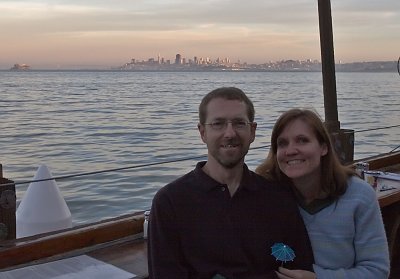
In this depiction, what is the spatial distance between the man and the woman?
0.07 meters

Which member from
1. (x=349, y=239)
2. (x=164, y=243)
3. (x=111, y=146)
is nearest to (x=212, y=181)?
(x=164, y=243)

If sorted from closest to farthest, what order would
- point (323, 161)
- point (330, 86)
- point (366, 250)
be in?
point (366, 250), point (323, 161), point (330, 86)

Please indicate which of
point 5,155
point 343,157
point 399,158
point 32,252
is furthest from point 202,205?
point 5,155

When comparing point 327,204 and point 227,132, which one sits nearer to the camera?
point 227,132

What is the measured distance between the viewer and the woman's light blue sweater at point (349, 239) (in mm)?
2104

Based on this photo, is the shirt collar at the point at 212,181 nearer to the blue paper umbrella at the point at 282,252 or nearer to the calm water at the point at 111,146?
the blue paper umbrella at the point at 282,252

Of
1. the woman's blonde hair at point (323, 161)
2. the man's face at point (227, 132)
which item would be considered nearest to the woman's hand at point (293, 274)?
the woman's blonde hair at point (323, 161)

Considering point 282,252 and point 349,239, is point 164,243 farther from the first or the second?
point 349,239

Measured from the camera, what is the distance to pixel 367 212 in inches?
83.7

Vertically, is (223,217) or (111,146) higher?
(223,217)

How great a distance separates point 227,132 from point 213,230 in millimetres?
325

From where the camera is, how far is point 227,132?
6.68ft

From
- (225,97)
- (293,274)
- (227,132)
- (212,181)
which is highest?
(225,97)

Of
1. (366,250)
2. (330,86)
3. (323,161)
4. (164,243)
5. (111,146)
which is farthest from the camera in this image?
(111,146)
